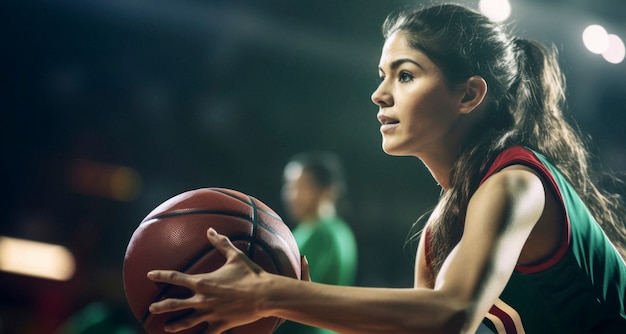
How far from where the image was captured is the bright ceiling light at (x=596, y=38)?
5636 mm

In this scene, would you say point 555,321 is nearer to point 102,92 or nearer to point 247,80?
point 247,80

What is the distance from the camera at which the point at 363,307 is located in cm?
137

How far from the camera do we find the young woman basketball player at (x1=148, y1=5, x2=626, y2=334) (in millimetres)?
1383

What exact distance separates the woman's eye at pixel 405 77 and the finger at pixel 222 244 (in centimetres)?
76

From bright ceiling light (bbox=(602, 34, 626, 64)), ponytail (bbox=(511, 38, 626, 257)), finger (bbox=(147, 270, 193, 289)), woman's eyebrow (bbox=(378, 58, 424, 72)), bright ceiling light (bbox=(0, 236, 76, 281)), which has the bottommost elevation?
bright ceiling light (bbox=(0, 236, 76, 281))

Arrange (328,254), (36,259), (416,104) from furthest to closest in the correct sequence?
(36,259), (328,254), (416,104)

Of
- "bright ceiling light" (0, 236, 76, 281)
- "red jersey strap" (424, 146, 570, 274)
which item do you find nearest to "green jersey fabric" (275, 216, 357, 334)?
"red jersey strap" (424, 146, 570, 274)

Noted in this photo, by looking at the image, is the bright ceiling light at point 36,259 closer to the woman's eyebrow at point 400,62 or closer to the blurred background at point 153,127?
the blurred background at point 153,127

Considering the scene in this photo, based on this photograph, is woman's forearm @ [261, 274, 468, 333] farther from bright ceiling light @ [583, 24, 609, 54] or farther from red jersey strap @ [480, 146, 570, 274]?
bright ceiling light @ [583, 24, 609, 54]

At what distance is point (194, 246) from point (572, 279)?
3.22ft

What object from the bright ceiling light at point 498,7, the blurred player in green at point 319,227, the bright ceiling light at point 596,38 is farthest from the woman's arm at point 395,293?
the bright ceiling light at point 596,38

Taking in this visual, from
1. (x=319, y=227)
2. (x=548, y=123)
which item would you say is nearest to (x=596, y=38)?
(x=319, y=227)

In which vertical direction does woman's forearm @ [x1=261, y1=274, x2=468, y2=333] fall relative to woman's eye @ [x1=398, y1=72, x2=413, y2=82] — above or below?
below

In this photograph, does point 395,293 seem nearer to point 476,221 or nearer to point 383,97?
point 476,221
